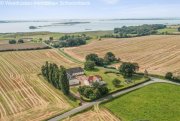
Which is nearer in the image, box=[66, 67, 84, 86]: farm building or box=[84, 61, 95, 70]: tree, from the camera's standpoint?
box=[66, 67, 84, 86]: farm building

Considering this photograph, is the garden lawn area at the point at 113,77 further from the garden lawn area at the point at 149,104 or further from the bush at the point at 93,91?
the garden lawn area at the point at 149,104

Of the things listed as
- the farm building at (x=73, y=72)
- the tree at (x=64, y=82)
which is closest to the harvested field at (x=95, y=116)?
the tree at (x=64, y=82)

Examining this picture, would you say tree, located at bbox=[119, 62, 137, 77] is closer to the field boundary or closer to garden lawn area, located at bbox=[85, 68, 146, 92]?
garden lawn area, located at bbox=[85, 68, 146, 92]

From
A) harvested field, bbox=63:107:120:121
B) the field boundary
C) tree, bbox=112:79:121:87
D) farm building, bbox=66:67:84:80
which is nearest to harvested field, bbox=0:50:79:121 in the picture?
the field boundary

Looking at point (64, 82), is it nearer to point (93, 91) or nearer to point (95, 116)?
Answer: point (93, 91)

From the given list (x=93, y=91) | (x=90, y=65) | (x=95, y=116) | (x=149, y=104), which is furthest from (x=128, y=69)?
(x=95, y=116)

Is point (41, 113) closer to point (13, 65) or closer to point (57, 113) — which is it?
point (57, 113)

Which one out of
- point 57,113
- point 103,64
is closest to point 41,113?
point 57,113
